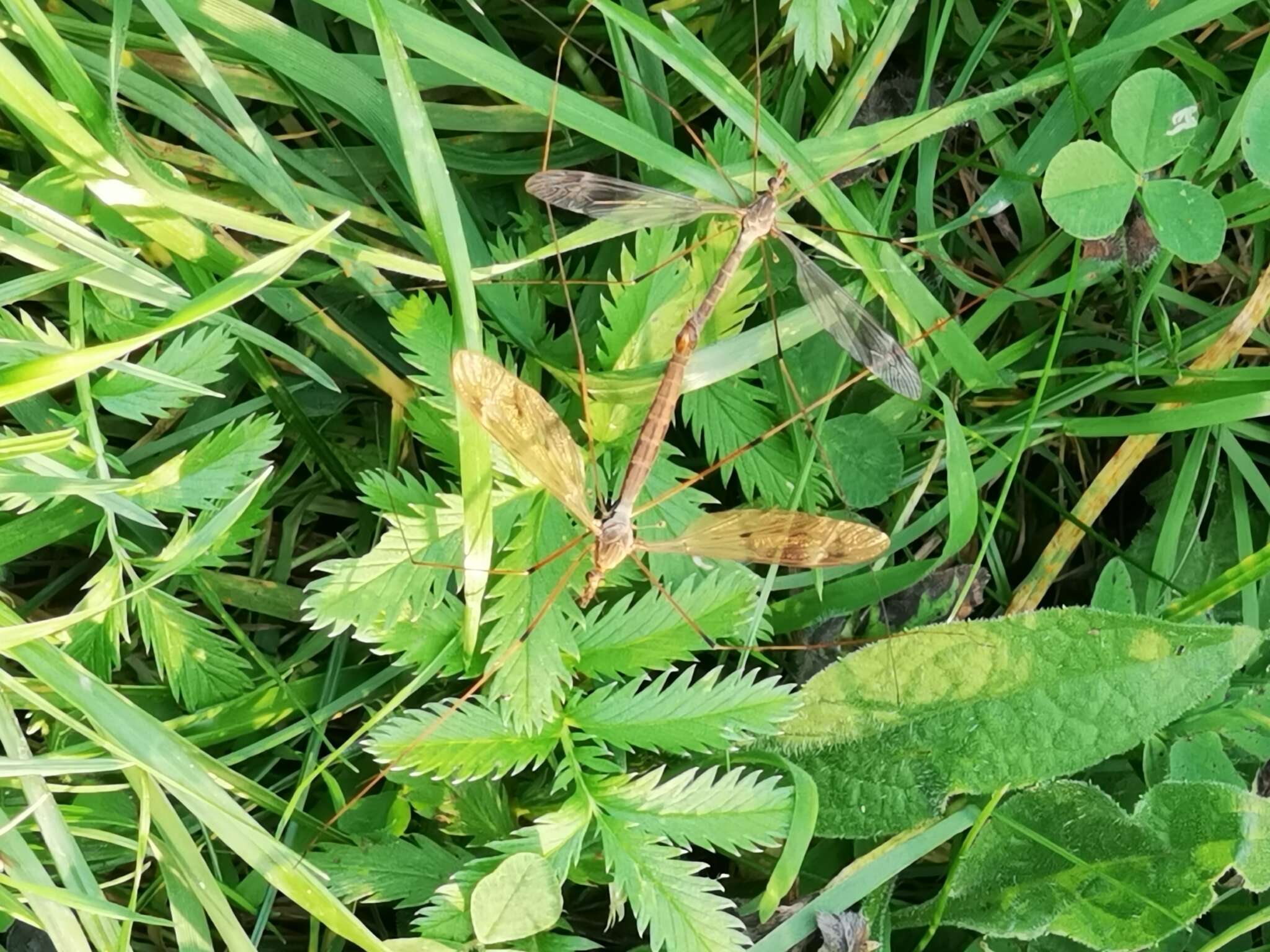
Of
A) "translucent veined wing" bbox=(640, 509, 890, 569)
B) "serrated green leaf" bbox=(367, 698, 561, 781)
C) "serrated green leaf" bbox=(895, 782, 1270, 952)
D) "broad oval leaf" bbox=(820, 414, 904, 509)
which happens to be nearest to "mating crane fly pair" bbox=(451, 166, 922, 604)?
"translucent veined wing" bbox=(640, 509, 890, 569)

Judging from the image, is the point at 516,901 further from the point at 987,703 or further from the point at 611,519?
the point at 987,703

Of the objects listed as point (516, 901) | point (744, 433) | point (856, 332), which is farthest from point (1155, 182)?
point (516, 901)

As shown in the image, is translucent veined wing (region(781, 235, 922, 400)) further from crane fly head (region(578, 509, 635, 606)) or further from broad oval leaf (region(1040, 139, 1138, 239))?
crane fly head (region(578, 509, 635, 606))

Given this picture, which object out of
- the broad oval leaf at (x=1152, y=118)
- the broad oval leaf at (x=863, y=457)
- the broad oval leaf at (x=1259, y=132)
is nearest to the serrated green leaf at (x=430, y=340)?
the broad oval leaf at (x=863, y=457)

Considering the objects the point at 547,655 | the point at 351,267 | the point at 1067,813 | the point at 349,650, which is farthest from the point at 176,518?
the point at 1067,813

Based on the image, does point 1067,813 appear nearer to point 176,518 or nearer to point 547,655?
point 547,655

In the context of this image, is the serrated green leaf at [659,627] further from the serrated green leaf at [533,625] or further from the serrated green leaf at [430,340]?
the serrated green leaf at [430,340]
